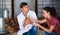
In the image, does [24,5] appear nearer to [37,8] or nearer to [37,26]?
[37,26]

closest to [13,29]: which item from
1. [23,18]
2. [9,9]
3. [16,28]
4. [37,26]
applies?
[16,28]

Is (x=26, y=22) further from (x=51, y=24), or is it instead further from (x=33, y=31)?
(x=51, y=24)

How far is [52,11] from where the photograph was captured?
374 cm

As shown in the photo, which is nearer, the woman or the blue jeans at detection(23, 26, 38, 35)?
the woman

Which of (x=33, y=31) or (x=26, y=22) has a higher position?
(x=26, y=22)

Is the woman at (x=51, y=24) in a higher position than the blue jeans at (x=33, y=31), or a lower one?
higher

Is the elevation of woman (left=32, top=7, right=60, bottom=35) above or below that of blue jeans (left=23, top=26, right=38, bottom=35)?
above

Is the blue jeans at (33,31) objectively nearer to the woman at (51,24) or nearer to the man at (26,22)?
the man at (26,22)

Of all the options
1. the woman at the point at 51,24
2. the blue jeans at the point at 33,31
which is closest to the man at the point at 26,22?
the blue jeans at the point at 33,31

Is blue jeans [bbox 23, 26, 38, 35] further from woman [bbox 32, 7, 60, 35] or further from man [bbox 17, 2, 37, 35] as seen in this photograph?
woman [bbox 32, 7, 60, 35]

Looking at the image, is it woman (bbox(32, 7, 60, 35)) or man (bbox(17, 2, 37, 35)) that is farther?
man (bbox(17, 2, 37, 35))

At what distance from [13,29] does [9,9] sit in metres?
0.84

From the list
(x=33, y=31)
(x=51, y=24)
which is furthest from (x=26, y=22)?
(x=51, y=24)

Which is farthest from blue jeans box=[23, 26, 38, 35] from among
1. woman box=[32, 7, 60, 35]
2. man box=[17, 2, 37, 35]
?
woman box=[32, 7, 60, 35]
